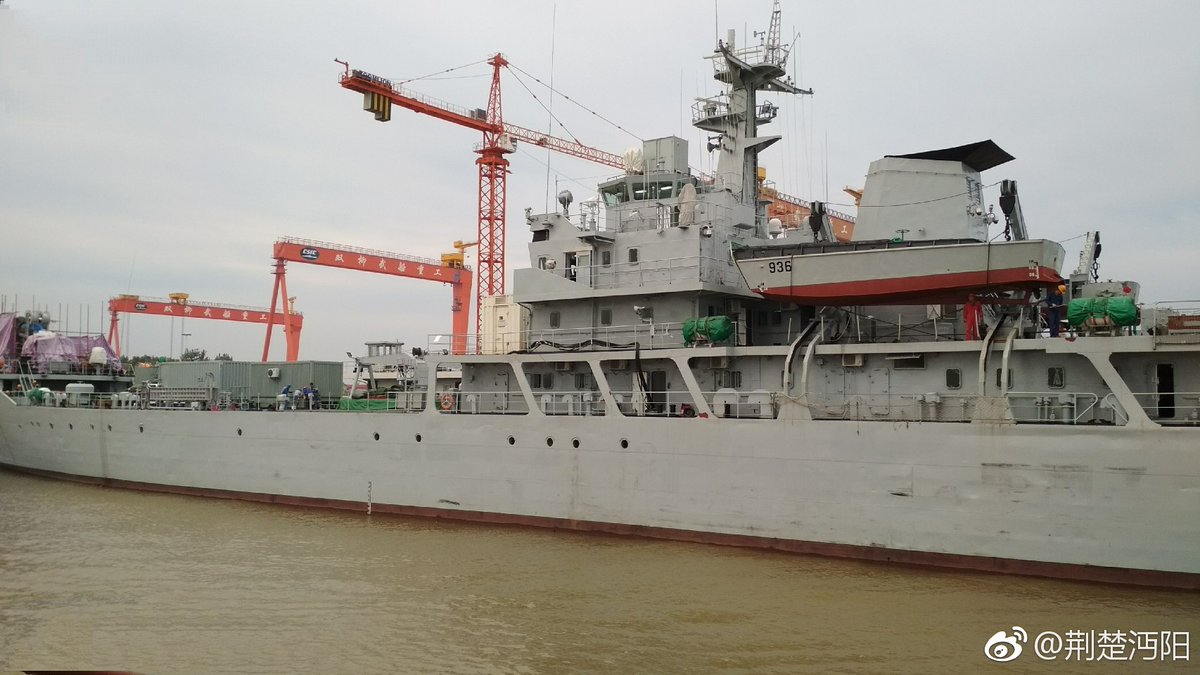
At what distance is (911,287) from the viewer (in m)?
16.4

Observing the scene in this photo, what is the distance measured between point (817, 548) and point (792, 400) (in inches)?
113

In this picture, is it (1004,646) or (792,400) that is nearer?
(1004,646)

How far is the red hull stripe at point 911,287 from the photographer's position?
1548 centimetres

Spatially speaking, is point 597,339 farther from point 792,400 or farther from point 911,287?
point 911,287

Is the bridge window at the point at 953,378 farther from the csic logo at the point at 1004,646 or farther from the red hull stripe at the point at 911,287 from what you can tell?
the csic logo at the point at 1004,646

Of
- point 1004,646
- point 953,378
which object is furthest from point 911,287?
point 1004,646

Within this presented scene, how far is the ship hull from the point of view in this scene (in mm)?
13797

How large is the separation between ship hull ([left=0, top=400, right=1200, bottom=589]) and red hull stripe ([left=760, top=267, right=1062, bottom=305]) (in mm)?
2713

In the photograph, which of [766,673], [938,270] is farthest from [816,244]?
[766,673]

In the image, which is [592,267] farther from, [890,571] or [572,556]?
[890,571]

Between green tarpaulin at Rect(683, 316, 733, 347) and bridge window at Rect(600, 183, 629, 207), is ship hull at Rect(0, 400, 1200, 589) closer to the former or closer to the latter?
green tarpaulin at Rect(683, 316, 733, 347)

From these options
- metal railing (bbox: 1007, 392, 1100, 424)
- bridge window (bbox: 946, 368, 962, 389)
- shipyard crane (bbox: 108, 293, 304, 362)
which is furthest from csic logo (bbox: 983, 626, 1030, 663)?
shipyard crane (bbox: 108, 293, 304, 362)

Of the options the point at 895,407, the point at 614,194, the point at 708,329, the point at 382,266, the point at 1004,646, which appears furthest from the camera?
the point at 382,266

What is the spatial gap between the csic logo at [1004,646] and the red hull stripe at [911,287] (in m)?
6.61
